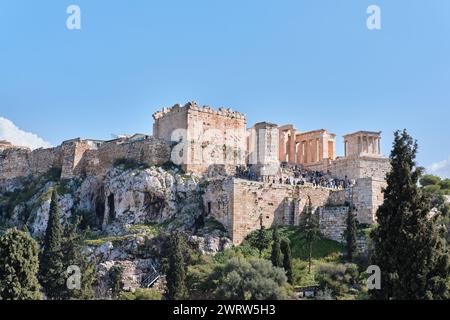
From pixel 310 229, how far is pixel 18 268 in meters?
19.0

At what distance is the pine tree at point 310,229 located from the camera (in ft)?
168

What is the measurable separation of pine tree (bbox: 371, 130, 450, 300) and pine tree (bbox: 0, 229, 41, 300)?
57.0ft

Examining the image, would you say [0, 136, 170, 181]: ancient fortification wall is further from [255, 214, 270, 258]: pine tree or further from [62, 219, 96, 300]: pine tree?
[62, 219, 96, 300]: pine tree

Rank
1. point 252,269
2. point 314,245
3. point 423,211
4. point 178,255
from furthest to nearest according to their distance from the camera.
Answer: point 314,245
point 178,255
point 252,269
point 423,211

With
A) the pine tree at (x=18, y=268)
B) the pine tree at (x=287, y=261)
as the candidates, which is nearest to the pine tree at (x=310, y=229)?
the pine tree at (x=287, y=261)

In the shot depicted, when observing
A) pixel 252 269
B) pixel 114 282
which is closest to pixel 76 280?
pixel 114 282

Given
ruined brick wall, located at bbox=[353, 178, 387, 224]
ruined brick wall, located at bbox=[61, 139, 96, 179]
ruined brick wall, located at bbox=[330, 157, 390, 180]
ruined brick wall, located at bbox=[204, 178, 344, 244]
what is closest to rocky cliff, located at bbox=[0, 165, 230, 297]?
ruined brick wall, located at bbox=[61, 139, 96, 179]

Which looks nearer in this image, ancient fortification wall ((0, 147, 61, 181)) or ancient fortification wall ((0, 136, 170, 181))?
ancient fortification wall ((0, 136, 170, 181))

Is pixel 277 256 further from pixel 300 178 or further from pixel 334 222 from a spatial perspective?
pixel 300 178

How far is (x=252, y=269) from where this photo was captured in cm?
4297

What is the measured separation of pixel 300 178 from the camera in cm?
6169

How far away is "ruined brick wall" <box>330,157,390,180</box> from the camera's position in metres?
63.8
